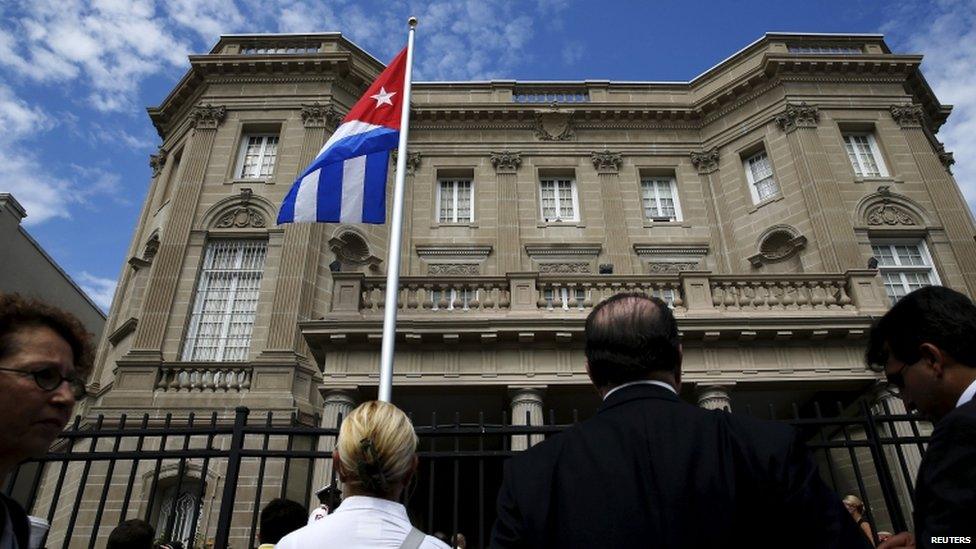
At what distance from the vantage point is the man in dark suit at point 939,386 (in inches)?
76.1

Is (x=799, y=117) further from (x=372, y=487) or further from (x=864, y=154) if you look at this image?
(x=372, y=487)

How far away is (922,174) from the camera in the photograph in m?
18.7

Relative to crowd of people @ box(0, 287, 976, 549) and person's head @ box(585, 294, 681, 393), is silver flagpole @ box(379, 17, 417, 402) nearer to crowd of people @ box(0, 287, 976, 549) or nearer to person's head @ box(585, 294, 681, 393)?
crowd of people @ box(0, 287, 976, 549)

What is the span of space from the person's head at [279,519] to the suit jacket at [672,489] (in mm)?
2874

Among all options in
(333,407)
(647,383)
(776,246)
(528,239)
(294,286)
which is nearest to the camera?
(647,383)

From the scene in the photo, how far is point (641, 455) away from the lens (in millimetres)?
1985

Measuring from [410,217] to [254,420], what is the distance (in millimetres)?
7917

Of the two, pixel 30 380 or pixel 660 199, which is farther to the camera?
pixel 660 199

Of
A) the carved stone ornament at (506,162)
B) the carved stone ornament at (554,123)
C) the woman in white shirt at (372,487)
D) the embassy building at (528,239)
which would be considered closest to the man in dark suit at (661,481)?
the woman in white shirt at (372,487)

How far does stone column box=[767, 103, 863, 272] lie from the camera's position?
17.1 meters

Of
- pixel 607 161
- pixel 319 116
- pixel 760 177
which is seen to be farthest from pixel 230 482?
pixel 760 177

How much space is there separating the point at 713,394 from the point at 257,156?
15.6 meters

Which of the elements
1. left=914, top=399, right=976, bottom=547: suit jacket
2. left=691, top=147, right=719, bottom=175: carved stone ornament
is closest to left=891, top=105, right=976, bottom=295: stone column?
left=691, top=147, right=719, bottom=175: carved stone ornament

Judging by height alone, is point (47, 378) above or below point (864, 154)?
below
